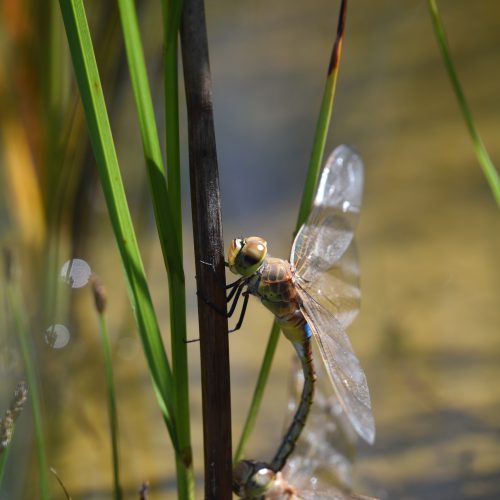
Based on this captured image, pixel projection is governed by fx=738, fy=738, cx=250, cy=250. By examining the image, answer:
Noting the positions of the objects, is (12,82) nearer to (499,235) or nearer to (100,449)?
(100,449)

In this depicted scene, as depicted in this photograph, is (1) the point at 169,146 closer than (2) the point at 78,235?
Yes

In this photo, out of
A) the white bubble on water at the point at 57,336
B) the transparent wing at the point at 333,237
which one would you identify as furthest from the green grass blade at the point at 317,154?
the white bubble on water at the point at 57,336

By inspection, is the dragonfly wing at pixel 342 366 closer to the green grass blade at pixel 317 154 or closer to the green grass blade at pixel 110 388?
the green grass blade at pixel 317 154

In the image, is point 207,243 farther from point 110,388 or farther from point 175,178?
point 110,388

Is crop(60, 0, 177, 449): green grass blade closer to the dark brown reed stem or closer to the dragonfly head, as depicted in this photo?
the dark brown reed stem

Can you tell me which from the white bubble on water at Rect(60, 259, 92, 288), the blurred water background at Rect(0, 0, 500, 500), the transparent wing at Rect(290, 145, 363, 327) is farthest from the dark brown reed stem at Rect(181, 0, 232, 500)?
the white bubble on water at Rect(60, 259, 92, 288)

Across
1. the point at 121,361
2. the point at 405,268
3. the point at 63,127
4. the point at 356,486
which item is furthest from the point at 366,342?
the point at 63,127
